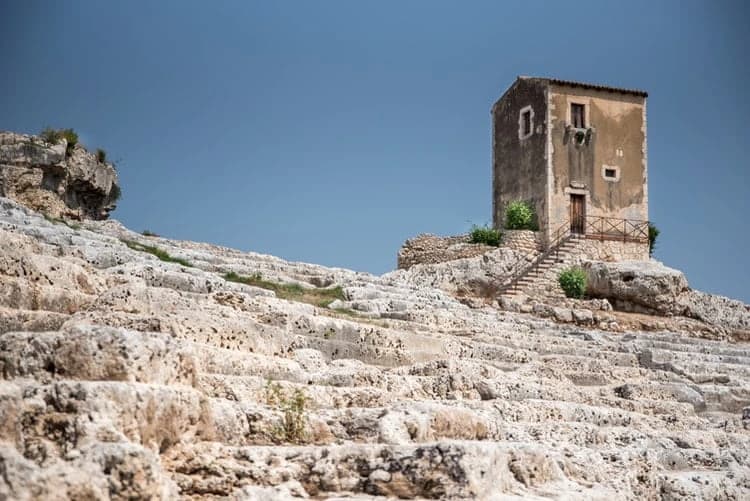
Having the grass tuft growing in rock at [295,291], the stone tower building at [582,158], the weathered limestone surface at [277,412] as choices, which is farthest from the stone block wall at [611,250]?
the weathered limestone surface at [277,412]

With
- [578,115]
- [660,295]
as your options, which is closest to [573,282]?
[660,295]

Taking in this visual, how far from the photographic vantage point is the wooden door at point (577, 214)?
2952 cm

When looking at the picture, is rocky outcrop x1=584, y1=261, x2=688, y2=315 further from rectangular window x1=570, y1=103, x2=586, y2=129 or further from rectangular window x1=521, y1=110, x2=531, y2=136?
rectangular window x1=521, y1=110, x2=531, y2=136

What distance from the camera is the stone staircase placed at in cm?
2562

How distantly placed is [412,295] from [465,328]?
296 cm

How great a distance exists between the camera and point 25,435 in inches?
120

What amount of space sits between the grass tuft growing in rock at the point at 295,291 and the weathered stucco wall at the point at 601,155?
56.9 ft

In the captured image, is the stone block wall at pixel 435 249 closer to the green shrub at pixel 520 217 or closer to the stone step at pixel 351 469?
the green shrub at pixel 520 217

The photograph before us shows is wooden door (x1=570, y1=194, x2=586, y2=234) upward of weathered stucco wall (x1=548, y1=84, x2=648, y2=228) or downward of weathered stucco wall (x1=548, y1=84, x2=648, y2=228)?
downward

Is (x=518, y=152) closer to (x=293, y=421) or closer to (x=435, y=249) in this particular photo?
(x=435, y=249)

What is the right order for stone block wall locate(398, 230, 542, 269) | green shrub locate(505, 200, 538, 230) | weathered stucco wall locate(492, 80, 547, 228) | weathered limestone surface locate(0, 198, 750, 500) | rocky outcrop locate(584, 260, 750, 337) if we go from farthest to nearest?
weathered stucco wall locate(492, 80, 547, 228), green shrub locate(505, 200, 538, 230), stone block wall locate(398, 230, 542, 269), rocky outcrop locate(584, 260, 750, 337), weathered limestone surface locate(0, 198, 750, 500)

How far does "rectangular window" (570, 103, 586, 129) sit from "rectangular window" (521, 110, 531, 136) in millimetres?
1553

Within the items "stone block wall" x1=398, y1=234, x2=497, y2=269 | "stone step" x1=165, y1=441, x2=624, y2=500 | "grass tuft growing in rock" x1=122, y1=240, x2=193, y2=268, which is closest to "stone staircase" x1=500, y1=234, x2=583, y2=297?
"stone block wall" x1=398, y1=234, x2=497, y2=269

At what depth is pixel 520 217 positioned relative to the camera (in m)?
29.3
